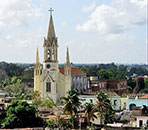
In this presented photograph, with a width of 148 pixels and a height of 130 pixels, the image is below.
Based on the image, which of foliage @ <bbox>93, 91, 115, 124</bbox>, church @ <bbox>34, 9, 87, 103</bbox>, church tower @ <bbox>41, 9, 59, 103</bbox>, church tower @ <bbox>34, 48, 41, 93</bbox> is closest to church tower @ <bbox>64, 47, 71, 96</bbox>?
church @ <bbox>34, 9, 87, 103</bbox>

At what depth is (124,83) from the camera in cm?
11288

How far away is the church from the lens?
7350 centimetres

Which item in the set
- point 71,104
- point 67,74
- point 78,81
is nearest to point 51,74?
point 67,74

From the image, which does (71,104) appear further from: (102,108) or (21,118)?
(21,118)

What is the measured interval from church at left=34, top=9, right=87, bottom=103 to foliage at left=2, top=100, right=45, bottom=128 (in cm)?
3077

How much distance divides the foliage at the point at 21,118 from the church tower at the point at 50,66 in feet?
102

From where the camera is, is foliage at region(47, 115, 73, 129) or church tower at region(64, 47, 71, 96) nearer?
foliage at region(47, 115, 73, 129)

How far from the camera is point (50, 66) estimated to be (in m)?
74.4

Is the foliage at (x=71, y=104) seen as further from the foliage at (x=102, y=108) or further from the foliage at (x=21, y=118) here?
the foliage at (x=21, y=118)

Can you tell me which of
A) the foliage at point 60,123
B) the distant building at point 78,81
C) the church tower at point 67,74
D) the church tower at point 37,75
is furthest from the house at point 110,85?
the foliage at point 60,123

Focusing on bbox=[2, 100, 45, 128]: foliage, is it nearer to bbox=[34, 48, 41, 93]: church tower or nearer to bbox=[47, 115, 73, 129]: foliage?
bbox=[47, 115, 73, 129]: foliage

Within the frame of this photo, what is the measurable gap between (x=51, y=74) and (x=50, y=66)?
1.40m

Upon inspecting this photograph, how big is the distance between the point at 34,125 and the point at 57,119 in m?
3.15

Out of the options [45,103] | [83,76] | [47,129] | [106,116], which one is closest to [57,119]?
[47,129]
